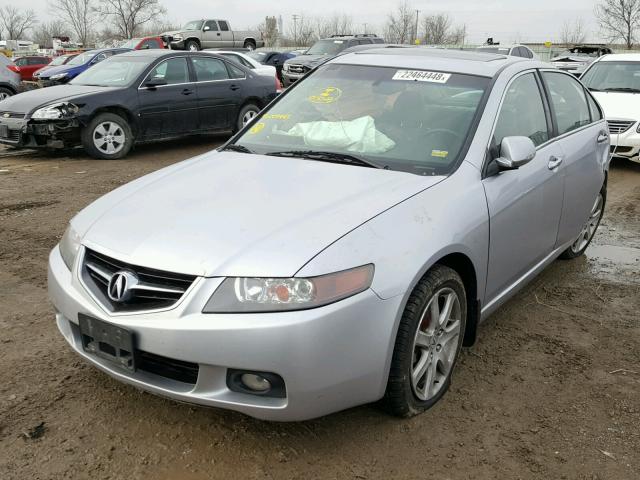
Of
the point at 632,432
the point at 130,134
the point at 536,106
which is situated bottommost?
the point at 632,432

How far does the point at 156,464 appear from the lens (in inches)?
100.0

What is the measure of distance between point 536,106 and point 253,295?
253 centimetres

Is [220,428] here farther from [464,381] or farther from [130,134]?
[130,134]

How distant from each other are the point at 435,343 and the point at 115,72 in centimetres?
836

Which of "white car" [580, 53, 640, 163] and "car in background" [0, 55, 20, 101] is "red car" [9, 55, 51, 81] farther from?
"white car" [580, 53, 640, 163]

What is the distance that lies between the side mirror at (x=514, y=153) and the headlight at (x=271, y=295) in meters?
1.38

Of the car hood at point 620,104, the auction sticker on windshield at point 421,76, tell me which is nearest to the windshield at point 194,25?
the car hood at point 620,104

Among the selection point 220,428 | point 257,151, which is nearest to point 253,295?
point 220,428

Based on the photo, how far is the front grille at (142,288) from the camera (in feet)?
7.84

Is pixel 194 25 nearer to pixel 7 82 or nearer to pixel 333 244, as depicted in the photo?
pixel 7 82

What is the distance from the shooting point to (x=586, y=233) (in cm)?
513

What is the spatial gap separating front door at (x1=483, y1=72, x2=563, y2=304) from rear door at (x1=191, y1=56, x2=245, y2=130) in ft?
23.0

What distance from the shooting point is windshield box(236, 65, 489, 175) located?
3305mm

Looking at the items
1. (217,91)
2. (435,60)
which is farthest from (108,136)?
(435,60)
